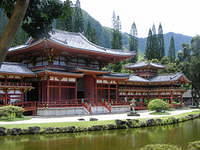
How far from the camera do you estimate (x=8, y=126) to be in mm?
17250

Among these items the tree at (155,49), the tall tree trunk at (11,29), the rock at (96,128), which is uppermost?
the tree at (155,49)

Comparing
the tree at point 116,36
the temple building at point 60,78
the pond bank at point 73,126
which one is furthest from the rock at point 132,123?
the tree at point 116,36

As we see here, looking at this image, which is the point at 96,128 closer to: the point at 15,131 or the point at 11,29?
the point at 15,131

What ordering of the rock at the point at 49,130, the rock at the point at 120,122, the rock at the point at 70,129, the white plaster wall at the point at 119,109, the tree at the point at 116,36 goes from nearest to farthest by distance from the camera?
1. the rock at the point at 49,130
2. the rock at the point at 70,129
3. the rock at the point at 120,122
4. the white plaster wall at the point at 119,109
5. the tree at the point at 116,36

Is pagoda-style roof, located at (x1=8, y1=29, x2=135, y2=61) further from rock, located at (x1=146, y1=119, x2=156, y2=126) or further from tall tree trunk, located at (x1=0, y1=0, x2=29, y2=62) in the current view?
tall tree trunk, located at (x1=0, y1=0, x2=29, y2=62)

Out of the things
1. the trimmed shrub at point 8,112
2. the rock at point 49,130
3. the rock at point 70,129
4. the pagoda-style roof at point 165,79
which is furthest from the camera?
the pagoda-style roof at point 165,79

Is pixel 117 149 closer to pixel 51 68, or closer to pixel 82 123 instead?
pixel 82 123

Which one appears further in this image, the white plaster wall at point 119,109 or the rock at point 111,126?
the white plaster wall at point 119,109

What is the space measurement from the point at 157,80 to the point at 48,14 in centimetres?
4019

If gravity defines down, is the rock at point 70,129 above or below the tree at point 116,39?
below

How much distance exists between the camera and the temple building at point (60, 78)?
2650cm

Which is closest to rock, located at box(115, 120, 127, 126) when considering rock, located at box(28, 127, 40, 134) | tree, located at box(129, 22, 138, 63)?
rock, located at box(28, 127, 40, 134)

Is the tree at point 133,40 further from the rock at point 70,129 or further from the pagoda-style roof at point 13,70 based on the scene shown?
the rock at point 70,129

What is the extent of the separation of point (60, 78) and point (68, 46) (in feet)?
12.5
